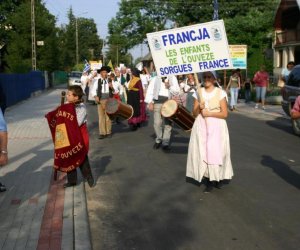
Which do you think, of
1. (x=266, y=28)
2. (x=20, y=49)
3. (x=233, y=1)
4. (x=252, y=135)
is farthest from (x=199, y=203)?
(x=233, y=1)

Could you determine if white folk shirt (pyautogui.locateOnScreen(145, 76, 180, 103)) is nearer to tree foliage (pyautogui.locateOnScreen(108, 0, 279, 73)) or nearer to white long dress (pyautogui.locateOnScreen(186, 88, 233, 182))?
white long dress (pyautogui.locateOnScreen(186, 88, 233, 182))

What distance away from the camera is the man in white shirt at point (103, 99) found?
1335 centimetres

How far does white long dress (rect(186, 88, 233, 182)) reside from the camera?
713 cm

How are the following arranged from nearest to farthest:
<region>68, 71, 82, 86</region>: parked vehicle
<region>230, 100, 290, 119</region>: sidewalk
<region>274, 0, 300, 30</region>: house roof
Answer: <region>230, 100, 290, 119</region>: sidewalk → <region>68, 71, 82, 86</region>: parked vehicle → <region>274, 0, 300, 30</region>: house roof

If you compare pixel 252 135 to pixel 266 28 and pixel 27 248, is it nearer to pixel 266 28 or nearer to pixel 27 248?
pixel 27 248

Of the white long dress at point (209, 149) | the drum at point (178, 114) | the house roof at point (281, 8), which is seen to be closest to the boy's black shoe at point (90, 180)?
the white long dress at point (209, 149)

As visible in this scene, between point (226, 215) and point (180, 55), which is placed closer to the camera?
point (226, 215)

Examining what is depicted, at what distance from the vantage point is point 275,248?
509 centimetres

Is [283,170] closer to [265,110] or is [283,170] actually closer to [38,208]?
[38,208]

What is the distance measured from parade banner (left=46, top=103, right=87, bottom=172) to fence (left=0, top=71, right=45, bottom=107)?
10691 millimetres

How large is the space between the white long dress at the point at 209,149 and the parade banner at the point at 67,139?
1497 mm

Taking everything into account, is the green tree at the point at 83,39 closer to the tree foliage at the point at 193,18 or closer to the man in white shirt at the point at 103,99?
the tree foliage at the point at 193,18

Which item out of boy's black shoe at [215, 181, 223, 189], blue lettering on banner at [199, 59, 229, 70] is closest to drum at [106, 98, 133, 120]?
blue lettering on banner at [199, 59, 229, 70]

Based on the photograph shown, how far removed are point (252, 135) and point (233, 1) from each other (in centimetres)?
5825
